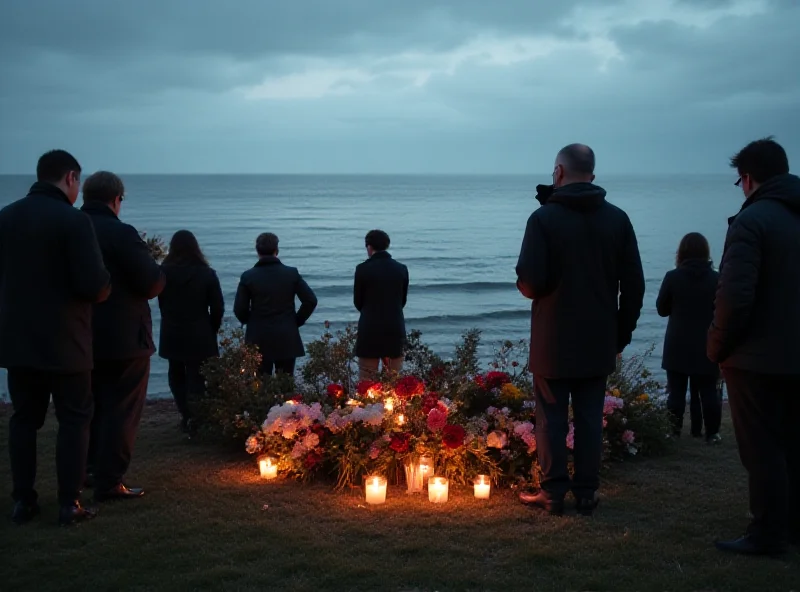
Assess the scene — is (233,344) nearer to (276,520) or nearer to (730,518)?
(276,520)

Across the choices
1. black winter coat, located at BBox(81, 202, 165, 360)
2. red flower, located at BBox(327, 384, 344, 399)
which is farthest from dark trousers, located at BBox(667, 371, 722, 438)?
black winter coat, located at BBox(81, 202, 165, 360)

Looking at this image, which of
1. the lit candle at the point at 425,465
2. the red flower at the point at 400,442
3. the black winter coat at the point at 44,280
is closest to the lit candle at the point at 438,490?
the lit candle at the point at 425,465

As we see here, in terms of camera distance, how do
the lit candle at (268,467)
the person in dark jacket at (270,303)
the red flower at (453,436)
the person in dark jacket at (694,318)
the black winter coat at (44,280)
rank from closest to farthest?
the black winter coat at (44,280) < the red flower at (453,436) < the lit candle at (268,467) < the person in dark jacket at (694,318) < the person in dark jacket at (270,303)

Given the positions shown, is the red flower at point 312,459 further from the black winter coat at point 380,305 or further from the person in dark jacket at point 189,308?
the black winter coat at point 380,305

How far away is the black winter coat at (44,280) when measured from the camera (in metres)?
4.76

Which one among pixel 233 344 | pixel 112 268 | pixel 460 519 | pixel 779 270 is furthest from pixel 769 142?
pixel 233 344

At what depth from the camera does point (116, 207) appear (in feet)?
18.2

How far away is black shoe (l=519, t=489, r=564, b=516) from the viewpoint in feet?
17.1

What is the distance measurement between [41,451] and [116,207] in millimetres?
2780

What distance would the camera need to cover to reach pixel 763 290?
169 inches

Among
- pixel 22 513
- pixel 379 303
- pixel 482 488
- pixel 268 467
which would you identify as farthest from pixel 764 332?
pixel 379 303

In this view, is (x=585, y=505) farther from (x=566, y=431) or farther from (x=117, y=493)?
(x=117, y=493)

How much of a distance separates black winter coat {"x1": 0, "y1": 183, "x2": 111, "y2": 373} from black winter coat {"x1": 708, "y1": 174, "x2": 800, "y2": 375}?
3.51 meters

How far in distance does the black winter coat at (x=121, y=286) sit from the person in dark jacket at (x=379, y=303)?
3.41 metres
